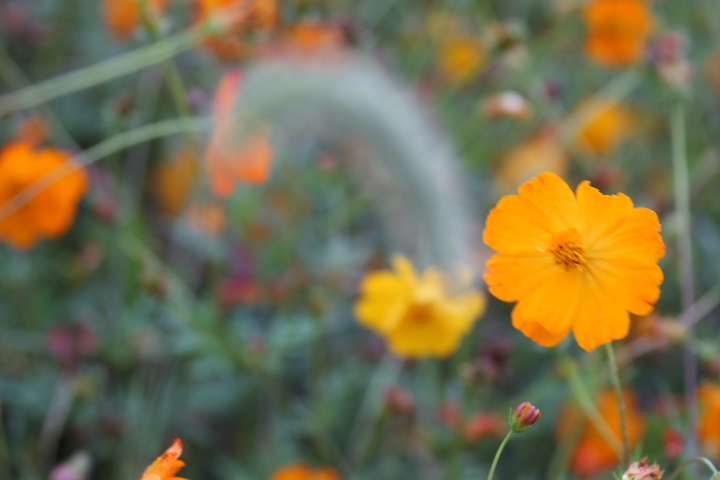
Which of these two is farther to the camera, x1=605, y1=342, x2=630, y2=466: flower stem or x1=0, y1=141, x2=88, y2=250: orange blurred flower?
x1=0, y1=141, x2=88, y2=250: orange blurred flower

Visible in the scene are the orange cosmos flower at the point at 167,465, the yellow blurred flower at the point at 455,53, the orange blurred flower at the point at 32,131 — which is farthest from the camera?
the yellow blurred flower at the point at 455,53

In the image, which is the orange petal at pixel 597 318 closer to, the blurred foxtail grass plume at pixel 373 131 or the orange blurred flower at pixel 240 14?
the blurred foxtail grass plume at pixel 373 131

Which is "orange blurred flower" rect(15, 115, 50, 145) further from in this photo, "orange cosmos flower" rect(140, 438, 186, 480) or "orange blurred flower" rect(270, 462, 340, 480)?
"orange cosmos flower" rect(140, 438, 186, 480)

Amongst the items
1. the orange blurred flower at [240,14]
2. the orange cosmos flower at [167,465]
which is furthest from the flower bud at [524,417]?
the orange blurred flower at [240,14]

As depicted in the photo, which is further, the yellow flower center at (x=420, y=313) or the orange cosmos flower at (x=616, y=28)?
the orange cosmos flower at (x=616, y=28)

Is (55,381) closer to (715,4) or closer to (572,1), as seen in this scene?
(572,1)

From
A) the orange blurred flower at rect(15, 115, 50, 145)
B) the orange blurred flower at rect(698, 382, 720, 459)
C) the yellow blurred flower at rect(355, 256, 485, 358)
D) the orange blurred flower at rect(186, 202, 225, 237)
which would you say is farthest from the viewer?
the orange blurred flower at rect(15, 115, 50, 145)

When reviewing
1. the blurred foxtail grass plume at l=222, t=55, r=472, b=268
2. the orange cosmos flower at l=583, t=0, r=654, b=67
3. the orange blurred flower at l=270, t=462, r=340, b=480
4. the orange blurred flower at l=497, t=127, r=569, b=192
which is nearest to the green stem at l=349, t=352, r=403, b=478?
the orange blurred flower at l=270, t=462, r=340, b=480
